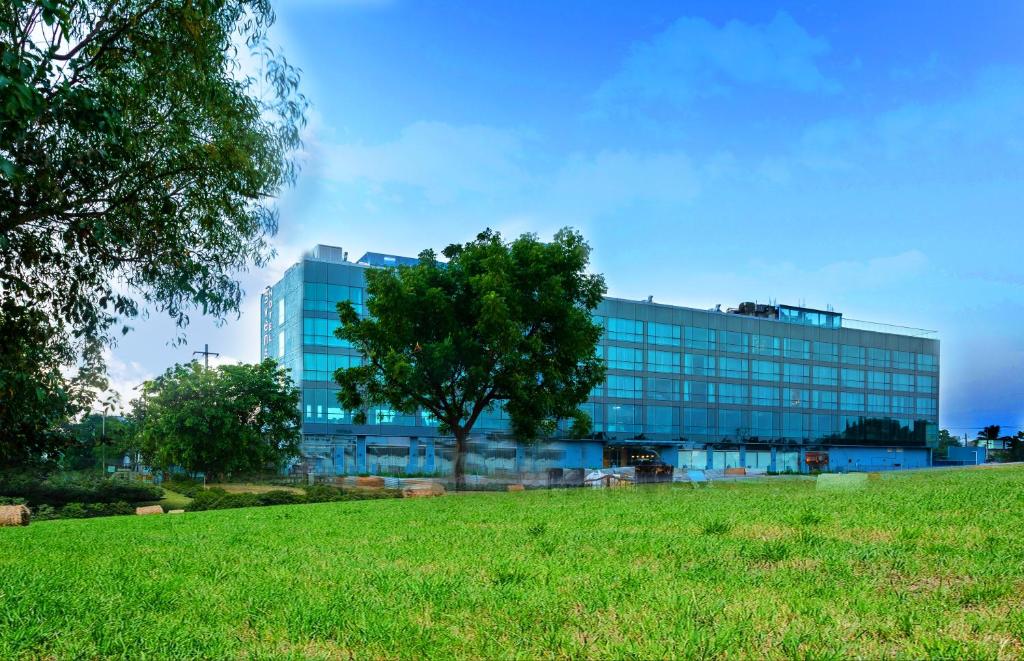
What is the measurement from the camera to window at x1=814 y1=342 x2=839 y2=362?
90.1 m

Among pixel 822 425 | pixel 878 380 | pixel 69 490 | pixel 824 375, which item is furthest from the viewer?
pixel 878 380

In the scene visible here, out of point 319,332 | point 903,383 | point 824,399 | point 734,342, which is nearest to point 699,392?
point 734,342

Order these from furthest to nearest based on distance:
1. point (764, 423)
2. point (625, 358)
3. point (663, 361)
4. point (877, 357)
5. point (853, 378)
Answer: point (877, 357)
point (853, 378)
point (764, 423)
point (663, 361)
point (625, 358)

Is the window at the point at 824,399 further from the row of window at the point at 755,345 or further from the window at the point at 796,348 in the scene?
the window at the point at 796,348

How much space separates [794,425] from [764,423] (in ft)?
13.8

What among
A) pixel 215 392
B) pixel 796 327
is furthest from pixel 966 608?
pixel 796 327

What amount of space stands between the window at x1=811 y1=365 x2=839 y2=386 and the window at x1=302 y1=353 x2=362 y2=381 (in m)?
54.0

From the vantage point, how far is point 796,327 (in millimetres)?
89375

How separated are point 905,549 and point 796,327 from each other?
86739mm

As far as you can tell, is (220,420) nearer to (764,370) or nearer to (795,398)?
(764,370)

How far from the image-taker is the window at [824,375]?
89438 millimetres

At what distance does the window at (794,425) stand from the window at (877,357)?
1265 centimetres

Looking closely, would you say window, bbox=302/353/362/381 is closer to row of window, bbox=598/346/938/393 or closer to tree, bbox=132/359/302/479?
tree, bbox=132/359/302/479

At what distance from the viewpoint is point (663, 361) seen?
81.7 meters
